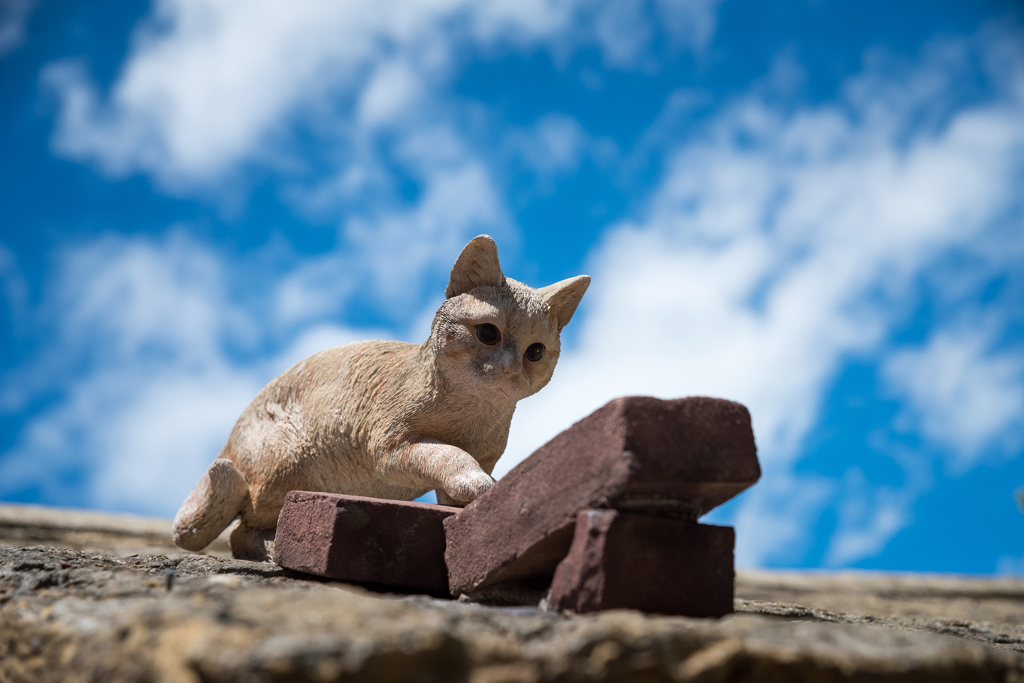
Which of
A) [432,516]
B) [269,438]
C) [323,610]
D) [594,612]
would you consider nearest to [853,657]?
[594,612]

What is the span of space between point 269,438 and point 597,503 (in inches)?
85.1

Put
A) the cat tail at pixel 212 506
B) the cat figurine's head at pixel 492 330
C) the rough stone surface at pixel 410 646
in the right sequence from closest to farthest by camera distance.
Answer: the rough stone surface at pixel 410 646 < the cat figurine's head at pixel 492 330 < the cat tail at pixel 212 506

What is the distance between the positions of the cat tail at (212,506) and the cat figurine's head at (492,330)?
1215 millimetres

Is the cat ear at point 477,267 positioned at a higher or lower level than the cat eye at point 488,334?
higher

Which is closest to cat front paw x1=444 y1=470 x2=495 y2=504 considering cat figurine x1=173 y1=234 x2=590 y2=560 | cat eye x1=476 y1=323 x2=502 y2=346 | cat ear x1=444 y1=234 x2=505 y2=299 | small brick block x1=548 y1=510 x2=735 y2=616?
cat figurine x1=173 y1=234 x2=590 y2=560

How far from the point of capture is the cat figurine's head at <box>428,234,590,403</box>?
313cm

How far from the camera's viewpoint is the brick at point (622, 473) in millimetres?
2062

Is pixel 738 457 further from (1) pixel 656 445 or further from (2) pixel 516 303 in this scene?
(2) pixel 516 303

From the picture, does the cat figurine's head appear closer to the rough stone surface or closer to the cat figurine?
the cat figurine

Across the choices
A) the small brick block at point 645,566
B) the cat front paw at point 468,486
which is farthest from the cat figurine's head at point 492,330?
the small brick block at point 645,566

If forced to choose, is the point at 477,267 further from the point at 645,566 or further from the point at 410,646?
the point at 410,646

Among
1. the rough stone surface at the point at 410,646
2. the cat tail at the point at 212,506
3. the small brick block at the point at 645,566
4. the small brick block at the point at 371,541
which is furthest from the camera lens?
the cat tail at the point at 212,506

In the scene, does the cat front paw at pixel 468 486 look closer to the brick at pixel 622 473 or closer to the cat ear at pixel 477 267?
the brick at pixel 622 473

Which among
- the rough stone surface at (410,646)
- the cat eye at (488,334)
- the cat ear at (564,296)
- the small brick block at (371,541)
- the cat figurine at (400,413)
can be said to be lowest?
the rough stone surface at (410,646)
